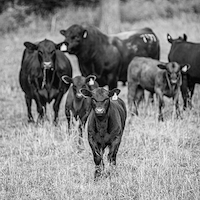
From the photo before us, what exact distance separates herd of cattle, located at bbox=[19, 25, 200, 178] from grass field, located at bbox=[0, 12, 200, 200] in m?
0.49

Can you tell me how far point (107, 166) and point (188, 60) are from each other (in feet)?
16.4

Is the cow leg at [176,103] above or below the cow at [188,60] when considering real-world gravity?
below

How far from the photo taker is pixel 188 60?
1124 cm

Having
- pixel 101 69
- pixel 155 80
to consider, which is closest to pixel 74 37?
pixel 101 69

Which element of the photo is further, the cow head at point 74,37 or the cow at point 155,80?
the cow head at point 74,37

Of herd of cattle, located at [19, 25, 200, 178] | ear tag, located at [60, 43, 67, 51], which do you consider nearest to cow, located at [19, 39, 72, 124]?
herd of cattle, located at [19, 25, 200, 178]

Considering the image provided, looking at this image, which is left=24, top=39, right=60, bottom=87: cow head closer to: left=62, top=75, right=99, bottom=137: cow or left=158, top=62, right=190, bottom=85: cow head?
left=62, top=75, right=99, bottom=137: cow

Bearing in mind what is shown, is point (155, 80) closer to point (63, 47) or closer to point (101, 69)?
point (101, 69)

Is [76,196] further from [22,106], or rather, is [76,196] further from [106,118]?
[22,106]

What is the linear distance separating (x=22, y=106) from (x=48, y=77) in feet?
9.38

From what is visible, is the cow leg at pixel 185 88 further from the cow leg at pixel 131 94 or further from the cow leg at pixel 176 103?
the cow leg at pixel 131 94

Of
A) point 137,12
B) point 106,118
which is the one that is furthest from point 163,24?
point 106,118

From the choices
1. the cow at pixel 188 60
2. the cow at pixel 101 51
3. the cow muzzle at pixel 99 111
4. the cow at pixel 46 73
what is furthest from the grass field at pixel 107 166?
the cow at pixel 101 51

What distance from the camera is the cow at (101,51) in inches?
448
